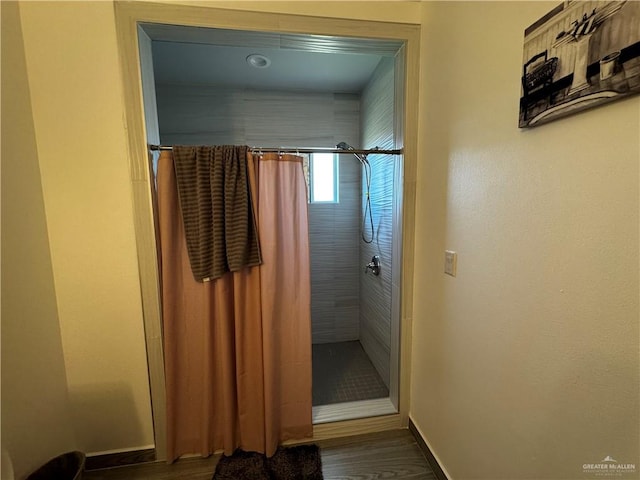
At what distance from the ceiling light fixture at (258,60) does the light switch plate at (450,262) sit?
5.77 ft

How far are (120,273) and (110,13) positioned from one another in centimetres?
118

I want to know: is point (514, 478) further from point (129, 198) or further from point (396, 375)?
point (129, 198)

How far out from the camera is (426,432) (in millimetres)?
1543

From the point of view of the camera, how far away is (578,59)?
66 centimetres

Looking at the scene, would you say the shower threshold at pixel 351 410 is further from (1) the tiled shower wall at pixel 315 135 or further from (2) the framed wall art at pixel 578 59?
(2) the framed wall art at pixel 578 59

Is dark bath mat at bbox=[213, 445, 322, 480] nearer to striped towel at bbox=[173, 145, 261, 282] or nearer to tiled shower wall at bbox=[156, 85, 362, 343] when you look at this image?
striped towel at bbox=[173, 145, 261, 282]

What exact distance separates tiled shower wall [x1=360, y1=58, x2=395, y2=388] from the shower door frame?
0.24 metres

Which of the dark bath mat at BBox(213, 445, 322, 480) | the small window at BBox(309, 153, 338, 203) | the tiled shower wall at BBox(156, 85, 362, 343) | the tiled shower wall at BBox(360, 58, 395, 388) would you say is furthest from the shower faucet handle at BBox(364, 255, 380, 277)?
the dark bath mat at BBox(213, 445, 322, 480)

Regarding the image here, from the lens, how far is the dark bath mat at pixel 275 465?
4.67ft

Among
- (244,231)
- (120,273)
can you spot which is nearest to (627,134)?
(244,231)

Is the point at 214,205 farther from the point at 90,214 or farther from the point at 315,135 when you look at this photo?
the point at 315,135

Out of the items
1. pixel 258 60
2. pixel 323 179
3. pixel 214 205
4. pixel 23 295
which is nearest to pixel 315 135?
pixel 323 179

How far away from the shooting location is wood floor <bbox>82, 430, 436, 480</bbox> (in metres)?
1.44

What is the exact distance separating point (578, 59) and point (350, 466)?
1906 millimetres
